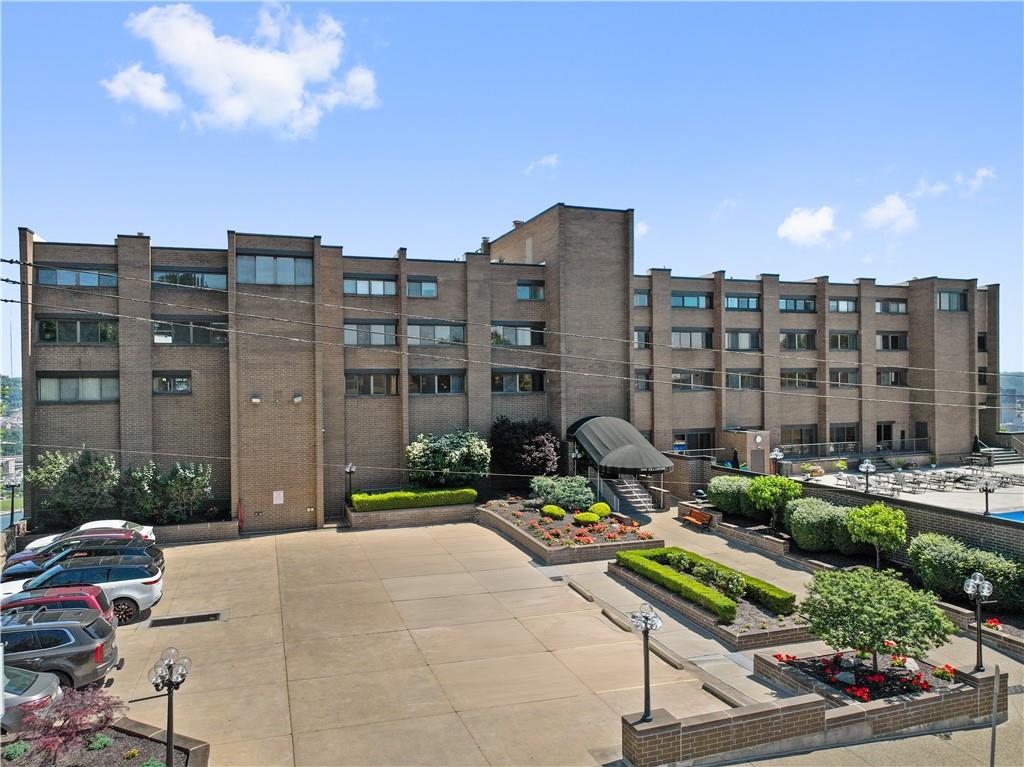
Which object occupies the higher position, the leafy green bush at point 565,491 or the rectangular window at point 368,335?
the rectangular window at point 368,335

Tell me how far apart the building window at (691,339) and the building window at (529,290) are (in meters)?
9.12

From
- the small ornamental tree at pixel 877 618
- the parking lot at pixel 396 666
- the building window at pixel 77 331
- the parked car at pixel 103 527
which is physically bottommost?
the parking lot at pixel 396 666

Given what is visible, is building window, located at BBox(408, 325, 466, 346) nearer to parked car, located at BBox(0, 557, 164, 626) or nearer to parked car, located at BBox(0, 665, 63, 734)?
parked car, located at BBox(0, 557, 164, 626)

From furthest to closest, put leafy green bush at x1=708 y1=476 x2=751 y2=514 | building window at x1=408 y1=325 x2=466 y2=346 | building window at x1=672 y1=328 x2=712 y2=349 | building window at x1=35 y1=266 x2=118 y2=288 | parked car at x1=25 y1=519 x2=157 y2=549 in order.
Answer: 1. building window at x1=672 y1=328 x2=712 y2=349
2. building window at x1=408 y1=325 x2=466 y2=346
3. leafy green bush at x1=708 y1=476 x2=751 y2=514
4. building window at x1=35 y1=266 x2=118 y2=288
5. parked car at x1=25 y1=519 x2=157 y2=549

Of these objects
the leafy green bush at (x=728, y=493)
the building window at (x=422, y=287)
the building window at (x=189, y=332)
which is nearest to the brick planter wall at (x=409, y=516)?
the building window at (x=189, y=332)

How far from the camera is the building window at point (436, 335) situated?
35500 mm

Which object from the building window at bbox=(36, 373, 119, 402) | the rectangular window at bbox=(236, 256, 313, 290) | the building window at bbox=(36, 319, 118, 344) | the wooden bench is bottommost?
the wooden bench

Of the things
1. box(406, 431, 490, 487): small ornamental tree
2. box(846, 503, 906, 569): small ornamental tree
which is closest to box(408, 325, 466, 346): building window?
box(406, 431, 490, 487): small ornamental tree

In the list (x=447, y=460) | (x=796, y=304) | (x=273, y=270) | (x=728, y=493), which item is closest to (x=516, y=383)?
(x=447, y=460)

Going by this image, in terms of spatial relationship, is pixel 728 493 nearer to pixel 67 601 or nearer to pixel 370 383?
pixel 370 383

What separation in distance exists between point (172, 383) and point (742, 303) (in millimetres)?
32798

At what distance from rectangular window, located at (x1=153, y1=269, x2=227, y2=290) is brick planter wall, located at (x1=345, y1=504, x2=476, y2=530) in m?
12.2

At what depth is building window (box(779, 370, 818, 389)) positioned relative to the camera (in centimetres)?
4478

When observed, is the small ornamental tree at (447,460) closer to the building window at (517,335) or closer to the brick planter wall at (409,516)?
the brick planter wall at (409,516)
